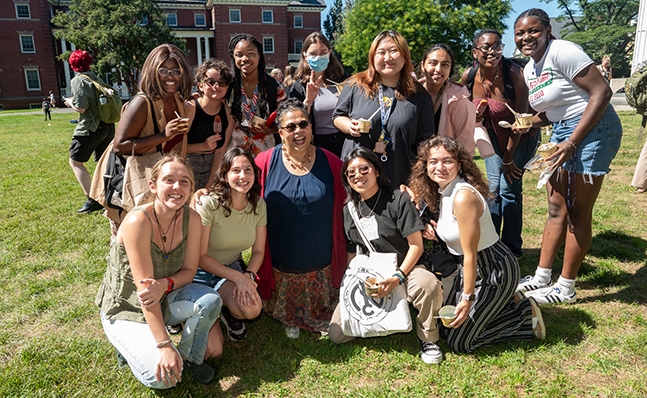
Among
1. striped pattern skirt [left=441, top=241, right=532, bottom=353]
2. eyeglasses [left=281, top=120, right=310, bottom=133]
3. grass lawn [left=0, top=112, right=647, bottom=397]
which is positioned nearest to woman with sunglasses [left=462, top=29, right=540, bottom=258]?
grass lawn [left=0, top=112, right=647, bottom=397]

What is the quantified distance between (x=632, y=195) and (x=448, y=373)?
20.1 feet

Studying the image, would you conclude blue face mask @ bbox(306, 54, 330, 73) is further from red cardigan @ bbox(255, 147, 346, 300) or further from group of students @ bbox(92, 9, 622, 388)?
red cardigan @ bbox(255, 147, 346, 300)

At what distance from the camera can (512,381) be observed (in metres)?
2.96

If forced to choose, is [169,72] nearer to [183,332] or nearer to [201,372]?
[183,332]

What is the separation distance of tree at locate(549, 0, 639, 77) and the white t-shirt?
54.4 metres

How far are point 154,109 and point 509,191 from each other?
3.63 m

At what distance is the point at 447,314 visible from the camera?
10.4 ft

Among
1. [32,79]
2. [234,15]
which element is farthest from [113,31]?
[234,15]

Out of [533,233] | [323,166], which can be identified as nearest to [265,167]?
[323,166]

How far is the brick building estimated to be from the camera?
43125mm

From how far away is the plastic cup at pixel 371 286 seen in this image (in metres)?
3.22

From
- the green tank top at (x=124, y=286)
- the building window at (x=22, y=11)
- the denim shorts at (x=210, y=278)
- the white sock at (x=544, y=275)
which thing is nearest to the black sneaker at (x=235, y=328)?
the denim shorts at (x=210, y=278)

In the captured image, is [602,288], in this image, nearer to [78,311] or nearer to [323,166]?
[323,166]

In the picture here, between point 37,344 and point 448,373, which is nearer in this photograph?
point 448,373
